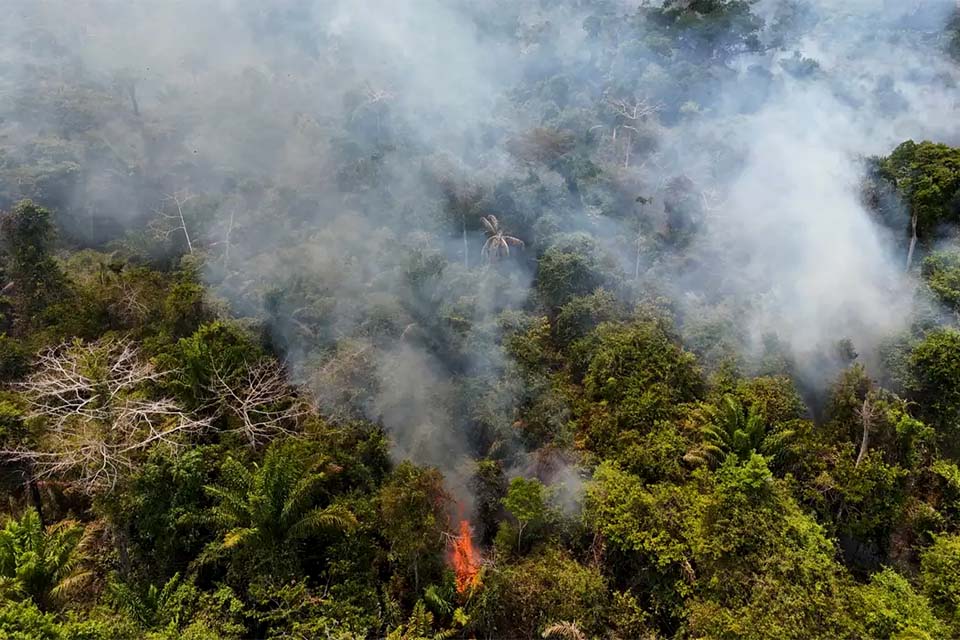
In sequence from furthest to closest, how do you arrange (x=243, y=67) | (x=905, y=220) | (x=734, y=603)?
(x=243, y=67), (x=905, y=220), (x=734, y=603)

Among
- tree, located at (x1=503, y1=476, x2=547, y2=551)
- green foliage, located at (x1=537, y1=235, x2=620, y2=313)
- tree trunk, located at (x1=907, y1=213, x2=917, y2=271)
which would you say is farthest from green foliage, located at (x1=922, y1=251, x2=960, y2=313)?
tree, located at (x1=503, y1=476, x2=547, y2=551)

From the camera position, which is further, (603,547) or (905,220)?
(905,220)

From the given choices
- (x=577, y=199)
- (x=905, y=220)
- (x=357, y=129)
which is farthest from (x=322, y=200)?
(x=905, y=220)

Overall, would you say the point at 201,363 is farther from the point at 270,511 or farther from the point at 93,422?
the point at 270,511

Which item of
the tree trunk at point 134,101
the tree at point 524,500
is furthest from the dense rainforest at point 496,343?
the tree trunk at point 134,101

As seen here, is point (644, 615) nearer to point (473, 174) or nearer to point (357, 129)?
point (473, 174)

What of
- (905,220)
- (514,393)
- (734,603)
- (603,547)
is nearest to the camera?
(734,603)

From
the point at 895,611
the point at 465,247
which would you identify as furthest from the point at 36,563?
the point at 895,611
